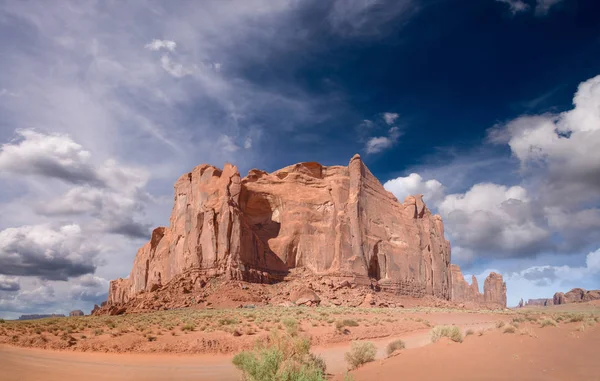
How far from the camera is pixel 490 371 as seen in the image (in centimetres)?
851

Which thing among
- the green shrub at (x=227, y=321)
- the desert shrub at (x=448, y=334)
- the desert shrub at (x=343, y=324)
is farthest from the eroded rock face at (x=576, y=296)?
the desert shrub at (x=448, y=334)

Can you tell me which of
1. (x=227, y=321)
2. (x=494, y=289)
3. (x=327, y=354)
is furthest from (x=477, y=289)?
(x=327, y=354)

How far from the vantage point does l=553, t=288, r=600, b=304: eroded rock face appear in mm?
138625

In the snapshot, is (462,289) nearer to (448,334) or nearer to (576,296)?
(576,296)

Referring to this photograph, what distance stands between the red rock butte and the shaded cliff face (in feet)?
142

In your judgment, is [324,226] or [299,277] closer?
[299,277]

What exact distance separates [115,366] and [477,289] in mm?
130049

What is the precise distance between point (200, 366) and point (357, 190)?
5159cm

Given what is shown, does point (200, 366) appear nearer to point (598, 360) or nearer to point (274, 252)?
point (598, 360)

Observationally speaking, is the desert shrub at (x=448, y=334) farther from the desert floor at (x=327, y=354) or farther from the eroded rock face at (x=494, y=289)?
the eroded rock face at (x=494, y=289)

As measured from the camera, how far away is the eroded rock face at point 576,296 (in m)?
139

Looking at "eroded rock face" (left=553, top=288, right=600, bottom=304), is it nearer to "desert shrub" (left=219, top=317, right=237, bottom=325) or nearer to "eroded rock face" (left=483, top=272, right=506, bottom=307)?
"eroded rock face" (left=483, top=272, right=506, bottom=307)

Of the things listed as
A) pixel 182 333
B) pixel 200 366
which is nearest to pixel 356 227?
pixel 182 333

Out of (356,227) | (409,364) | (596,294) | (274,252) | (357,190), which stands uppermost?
(357,190)
